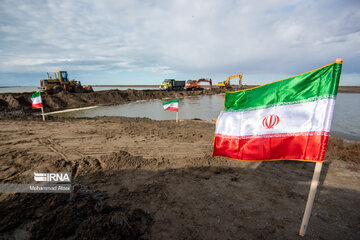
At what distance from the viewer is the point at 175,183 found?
4750 mm

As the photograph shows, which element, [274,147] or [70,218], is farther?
[274,147]

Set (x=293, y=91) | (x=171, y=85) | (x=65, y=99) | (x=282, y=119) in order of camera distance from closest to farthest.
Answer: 1. (x=293, y=91)
2. (x=282, y=119)
3. (x=65, y=99)
4. (x=171, y=85)

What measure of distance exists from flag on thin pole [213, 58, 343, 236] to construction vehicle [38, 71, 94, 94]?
27959 millimetres

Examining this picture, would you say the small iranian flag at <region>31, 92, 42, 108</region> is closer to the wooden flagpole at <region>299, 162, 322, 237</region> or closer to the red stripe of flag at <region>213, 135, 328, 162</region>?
the red stripe of flag at <region>213, 135, 328, 162</region>

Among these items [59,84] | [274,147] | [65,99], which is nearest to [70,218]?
[274,147]

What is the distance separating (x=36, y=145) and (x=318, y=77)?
31.8 feet

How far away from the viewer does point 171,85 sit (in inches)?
1902

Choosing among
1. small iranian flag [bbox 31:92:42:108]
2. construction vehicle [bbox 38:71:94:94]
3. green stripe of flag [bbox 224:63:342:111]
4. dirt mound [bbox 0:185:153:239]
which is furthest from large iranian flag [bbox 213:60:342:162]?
construction vehicle [bbox 38:71:94:94]

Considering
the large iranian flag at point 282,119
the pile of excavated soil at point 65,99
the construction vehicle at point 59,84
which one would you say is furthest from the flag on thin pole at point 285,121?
the construction vehicle at point 59,84

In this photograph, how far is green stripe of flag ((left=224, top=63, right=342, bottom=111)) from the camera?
276 cm

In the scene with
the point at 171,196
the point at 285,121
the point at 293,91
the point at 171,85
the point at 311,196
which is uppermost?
the point at 171,85

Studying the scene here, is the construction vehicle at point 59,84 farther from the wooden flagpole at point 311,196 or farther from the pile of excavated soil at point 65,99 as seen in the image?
the wooden flagpole at point 311,196

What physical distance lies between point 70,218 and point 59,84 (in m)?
29.4

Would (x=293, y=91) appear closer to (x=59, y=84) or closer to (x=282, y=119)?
(x=282, y=119)
